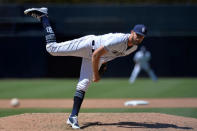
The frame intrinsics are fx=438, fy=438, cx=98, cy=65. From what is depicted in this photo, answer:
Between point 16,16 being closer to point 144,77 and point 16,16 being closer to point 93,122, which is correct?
point 144,77

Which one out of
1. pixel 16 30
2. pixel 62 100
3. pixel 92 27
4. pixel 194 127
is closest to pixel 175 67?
pixel 92 27

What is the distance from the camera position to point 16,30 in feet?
72.6

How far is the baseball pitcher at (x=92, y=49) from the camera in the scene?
6281mm

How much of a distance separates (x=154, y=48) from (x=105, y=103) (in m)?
11.2

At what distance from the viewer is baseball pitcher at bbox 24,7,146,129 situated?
6.28 metres

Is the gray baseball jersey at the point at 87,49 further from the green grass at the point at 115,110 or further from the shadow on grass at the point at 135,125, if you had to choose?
the green grass at the point at 115,110

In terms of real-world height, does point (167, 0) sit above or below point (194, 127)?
above

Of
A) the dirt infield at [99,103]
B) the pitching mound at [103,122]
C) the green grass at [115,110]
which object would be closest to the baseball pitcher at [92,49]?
the pitching mound at [103,122]

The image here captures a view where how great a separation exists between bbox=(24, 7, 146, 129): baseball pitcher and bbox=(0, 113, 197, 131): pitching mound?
1.22ft

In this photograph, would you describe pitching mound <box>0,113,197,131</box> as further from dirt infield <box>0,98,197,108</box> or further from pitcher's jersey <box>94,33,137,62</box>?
dirt infield <box>0,98,197,108</box>

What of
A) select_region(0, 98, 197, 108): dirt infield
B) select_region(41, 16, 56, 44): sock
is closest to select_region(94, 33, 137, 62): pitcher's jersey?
select_region(41, 16, 56, 44): sock

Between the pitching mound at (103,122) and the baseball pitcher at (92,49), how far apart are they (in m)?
0.37

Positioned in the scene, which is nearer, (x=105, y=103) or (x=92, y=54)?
(x=92, y=54)

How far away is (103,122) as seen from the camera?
277 inches
